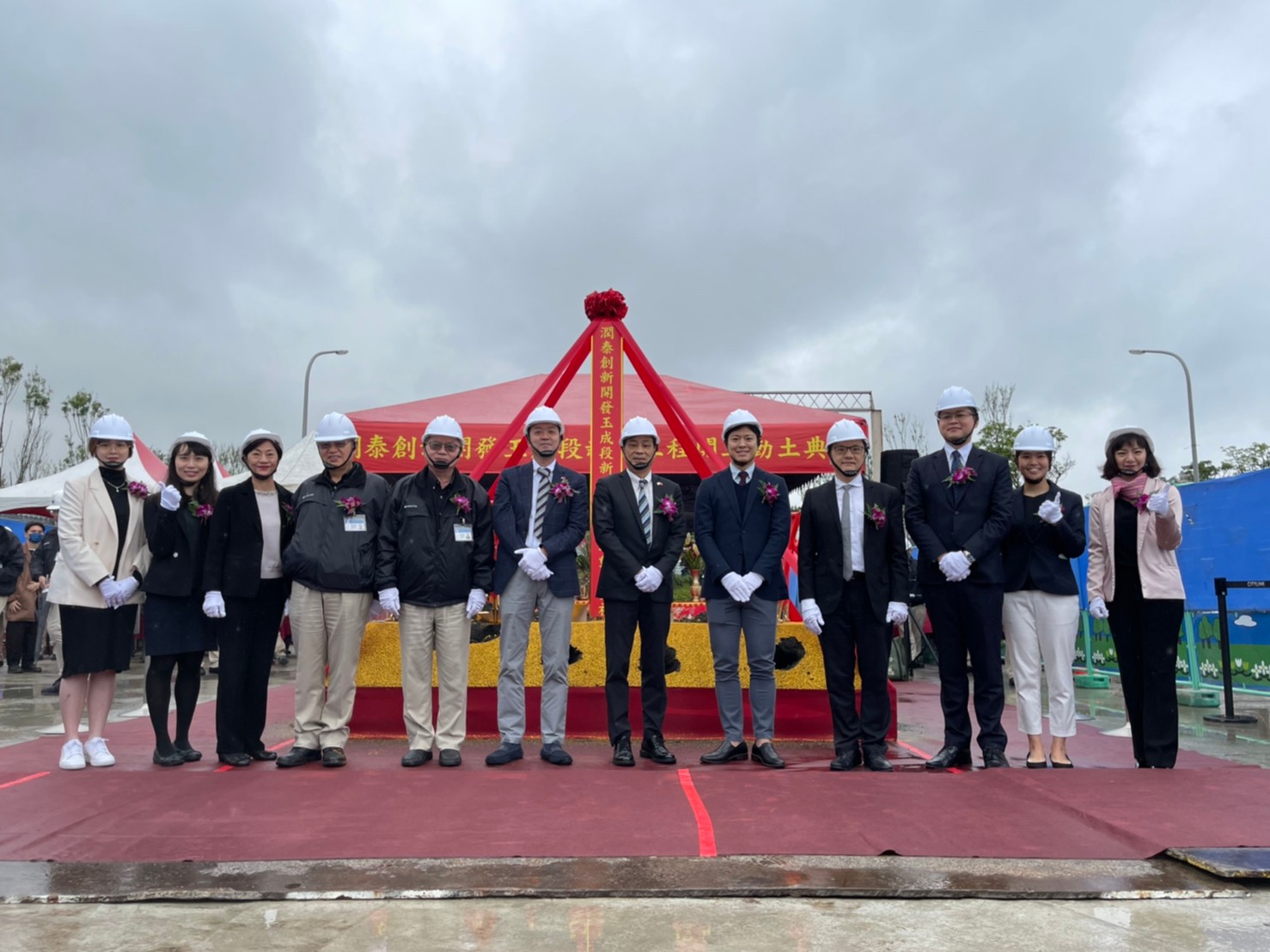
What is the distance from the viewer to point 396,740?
17.6 ft

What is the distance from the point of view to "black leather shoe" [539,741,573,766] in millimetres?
4578

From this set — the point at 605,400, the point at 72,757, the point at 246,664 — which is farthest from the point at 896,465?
the point at 72,757

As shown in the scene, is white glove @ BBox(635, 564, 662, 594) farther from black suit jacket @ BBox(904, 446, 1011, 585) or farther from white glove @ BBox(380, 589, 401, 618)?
black suit jacket @ BBox(904, 446, 1011, 585)

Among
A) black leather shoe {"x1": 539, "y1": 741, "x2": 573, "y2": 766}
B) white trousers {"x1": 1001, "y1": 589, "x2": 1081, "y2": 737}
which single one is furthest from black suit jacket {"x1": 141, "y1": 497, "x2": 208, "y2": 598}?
white trousers {"x1": 1001, "y1": 589, "x2": 1081, "y2": 737}

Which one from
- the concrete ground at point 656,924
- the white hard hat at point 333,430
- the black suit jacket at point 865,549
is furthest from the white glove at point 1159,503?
the white hard hat at point 333,430

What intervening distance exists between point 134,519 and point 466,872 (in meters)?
2.85

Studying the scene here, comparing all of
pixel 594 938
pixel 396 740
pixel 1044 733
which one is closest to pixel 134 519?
pixel 396 740

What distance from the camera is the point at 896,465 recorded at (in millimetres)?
8344

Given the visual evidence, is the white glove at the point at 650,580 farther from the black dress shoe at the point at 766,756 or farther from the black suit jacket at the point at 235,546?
the black suit jacket at the point at 235,546

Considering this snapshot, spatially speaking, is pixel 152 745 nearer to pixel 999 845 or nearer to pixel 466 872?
pixel 466 872

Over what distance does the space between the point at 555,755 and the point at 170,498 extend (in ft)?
7.26

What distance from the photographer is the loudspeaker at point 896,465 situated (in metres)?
8.24

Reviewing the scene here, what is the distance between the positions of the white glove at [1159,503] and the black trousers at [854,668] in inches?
53.0

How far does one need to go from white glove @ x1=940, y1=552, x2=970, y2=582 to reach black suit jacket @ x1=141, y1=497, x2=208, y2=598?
3.61 m
